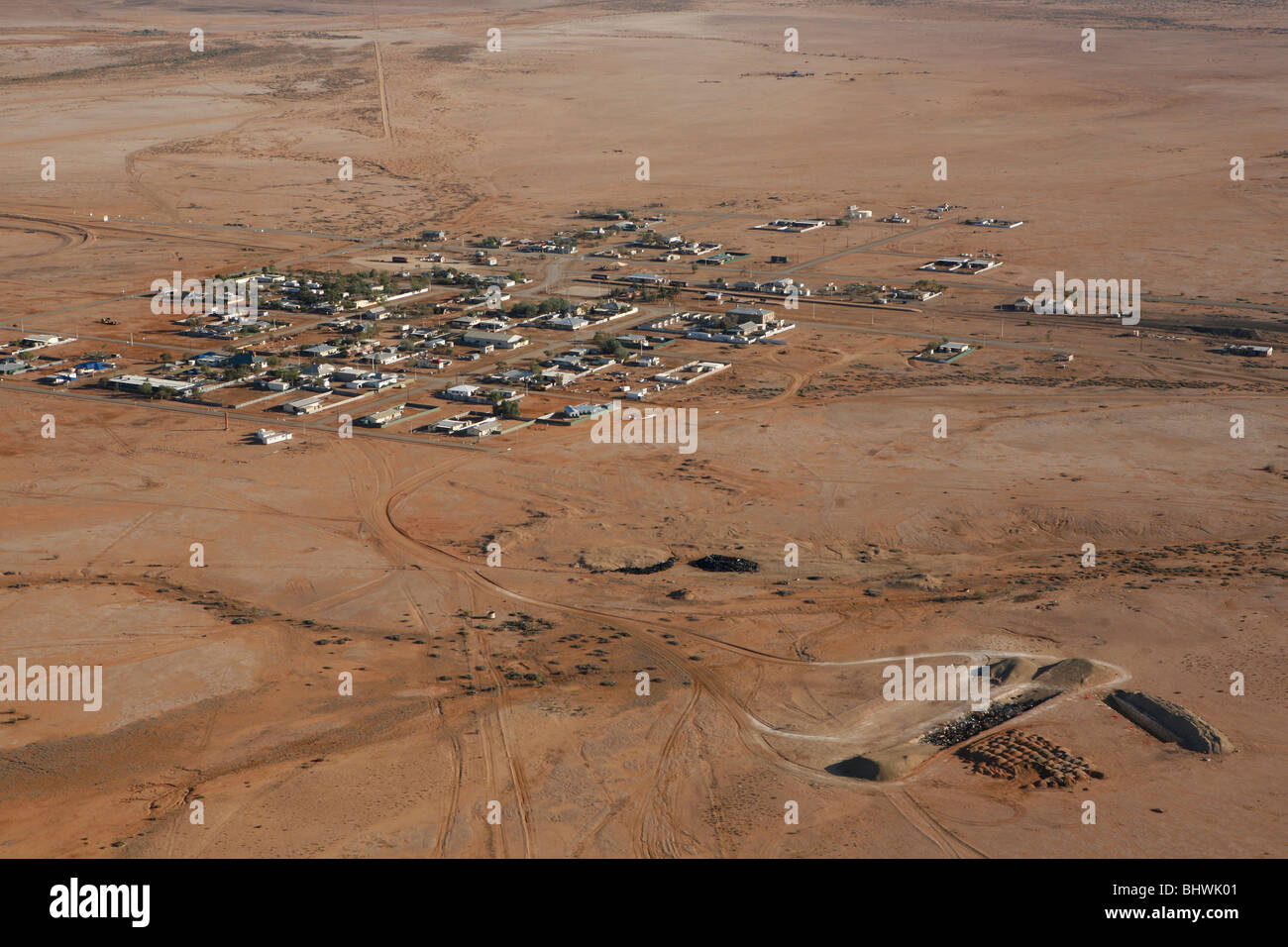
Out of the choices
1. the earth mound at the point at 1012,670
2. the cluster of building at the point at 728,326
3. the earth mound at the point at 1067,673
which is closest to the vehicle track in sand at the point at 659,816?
the earth mound at the point at 1012,670

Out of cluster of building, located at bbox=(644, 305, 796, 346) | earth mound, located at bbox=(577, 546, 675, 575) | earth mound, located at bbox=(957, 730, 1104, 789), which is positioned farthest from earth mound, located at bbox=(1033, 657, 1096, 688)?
cluster of building, located at bbox=(644, 305, 796, 346)

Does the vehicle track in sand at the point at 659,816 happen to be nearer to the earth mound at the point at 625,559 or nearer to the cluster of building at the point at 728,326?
the earth mound at the point at 625,559

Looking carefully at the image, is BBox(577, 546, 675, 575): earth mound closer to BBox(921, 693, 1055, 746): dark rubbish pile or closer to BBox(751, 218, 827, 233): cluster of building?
BBox(921, 693, 1055, 746): dark rubbish pile

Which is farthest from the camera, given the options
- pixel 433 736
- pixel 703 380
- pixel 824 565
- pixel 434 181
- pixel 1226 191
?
pixel 434 181

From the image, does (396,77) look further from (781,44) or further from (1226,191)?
(1226,191)

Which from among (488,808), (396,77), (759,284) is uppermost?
(396,77)

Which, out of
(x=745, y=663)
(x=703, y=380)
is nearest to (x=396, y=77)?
(x=703, y=380)

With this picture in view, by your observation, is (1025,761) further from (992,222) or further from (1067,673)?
(992,222)
